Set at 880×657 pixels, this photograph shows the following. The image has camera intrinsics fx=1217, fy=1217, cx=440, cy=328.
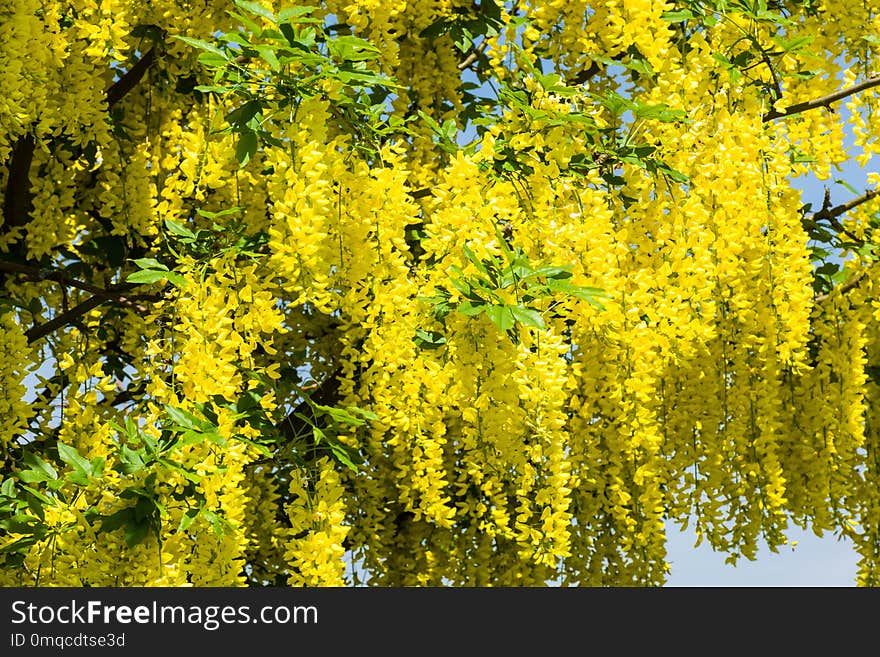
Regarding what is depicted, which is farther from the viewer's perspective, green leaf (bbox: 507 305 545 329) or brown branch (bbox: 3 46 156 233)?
brown branch (bbox: 3 46 156 233)

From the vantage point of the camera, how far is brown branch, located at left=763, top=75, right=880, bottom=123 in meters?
4.60

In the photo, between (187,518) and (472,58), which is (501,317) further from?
(472,58)

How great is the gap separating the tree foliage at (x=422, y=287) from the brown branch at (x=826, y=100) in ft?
0.04

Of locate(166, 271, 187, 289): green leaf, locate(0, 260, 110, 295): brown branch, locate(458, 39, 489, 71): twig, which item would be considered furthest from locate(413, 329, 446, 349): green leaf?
locate(458, 39, 489, 71): twig

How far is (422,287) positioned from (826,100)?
74.3 inches

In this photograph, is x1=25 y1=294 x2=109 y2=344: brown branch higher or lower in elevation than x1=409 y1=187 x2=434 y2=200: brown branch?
lower

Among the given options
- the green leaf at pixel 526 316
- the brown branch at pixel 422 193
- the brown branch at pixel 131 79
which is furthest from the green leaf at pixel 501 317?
the brown branch at pixel 131 79

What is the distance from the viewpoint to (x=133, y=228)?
4465 mm

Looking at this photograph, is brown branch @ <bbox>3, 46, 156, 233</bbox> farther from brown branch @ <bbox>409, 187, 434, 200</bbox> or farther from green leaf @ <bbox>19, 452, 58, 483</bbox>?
green leaf @ <bbox>19, 452, 58, 483</bbox>

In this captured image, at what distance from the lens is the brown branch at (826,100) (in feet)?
15.1

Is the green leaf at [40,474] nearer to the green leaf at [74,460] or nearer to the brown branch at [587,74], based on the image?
the green leaf at [74,460]

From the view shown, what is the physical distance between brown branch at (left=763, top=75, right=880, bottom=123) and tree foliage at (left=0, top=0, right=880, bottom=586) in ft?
0.04

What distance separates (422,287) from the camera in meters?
3.81

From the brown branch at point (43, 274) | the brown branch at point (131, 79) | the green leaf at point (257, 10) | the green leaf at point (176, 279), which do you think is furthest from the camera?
the brown branch at point (131, 79)
